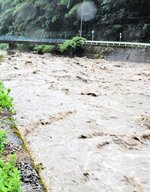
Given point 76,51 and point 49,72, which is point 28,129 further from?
point 76,51

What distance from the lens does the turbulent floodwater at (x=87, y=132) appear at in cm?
690

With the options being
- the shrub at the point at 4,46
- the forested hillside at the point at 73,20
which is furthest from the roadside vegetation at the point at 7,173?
the shrub at the point at 4,46

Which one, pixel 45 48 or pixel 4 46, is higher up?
pixel 45 48

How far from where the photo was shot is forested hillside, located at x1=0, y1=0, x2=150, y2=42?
40.8 m

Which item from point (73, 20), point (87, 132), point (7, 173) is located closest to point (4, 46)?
point (73, 20)

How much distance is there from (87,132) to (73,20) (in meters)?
44.2

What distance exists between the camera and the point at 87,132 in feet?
31.7

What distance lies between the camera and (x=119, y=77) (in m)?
20.5

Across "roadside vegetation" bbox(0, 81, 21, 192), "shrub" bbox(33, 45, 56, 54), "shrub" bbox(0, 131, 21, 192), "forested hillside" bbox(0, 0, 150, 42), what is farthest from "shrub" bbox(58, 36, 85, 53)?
"shrub" bbox(0, 131, 21, 192)

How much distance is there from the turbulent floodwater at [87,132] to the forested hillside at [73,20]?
80.8ft

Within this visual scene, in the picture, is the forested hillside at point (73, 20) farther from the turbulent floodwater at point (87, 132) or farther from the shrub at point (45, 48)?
the turbulent floodwater at point (87, 132)

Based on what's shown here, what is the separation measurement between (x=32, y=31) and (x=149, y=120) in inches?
2250

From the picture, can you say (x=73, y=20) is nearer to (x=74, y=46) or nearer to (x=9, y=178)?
(x=74, y=46)

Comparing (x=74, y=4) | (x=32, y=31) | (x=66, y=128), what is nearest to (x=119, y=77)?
(x=66, y=128)
